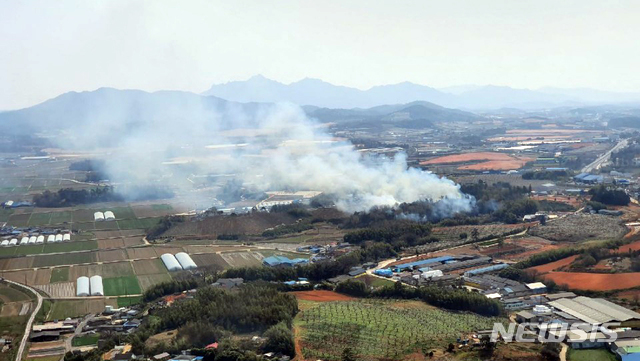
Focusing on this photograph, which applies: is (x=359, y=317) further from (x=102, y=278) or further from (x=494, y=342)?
(x=102, y=278)

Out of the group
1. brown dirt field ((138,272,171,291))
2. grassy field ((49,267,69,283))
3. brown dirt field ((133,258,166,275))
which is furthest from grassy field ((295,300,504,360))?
grassy field ((49,267,69,283))

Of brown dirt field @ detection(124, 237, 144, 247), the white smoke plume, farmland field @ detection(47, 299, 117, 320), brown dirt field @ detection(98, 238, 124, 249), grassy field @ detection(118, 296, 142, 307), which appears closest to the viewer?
farmland field @ detection(47, 299, 117, 320)

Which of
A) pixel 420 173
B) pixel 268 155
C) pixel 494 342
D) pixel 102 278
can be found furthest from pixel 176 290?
pixel 268 155

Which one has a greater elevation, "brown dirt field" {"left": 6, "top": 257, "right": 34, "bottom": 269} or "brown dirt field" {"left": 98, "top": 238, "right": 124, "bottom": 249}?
"brown dirt field" {"left": 6, "top": 257, "right": 34, "bottom": 269}

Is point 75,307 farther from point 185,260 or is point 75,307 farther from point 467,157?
point 467,157

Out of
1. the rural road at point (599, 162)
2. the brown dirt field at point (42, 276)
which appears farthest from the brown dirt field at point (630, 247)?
the rural road at point (599, 162)

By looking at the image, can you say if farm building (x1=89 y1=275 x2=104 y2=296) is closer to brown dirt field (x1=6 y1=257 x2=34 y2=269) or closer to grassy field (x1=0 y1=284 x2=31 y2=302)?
grassy field (x1=0 y1=284 x2=31 y2=302)
